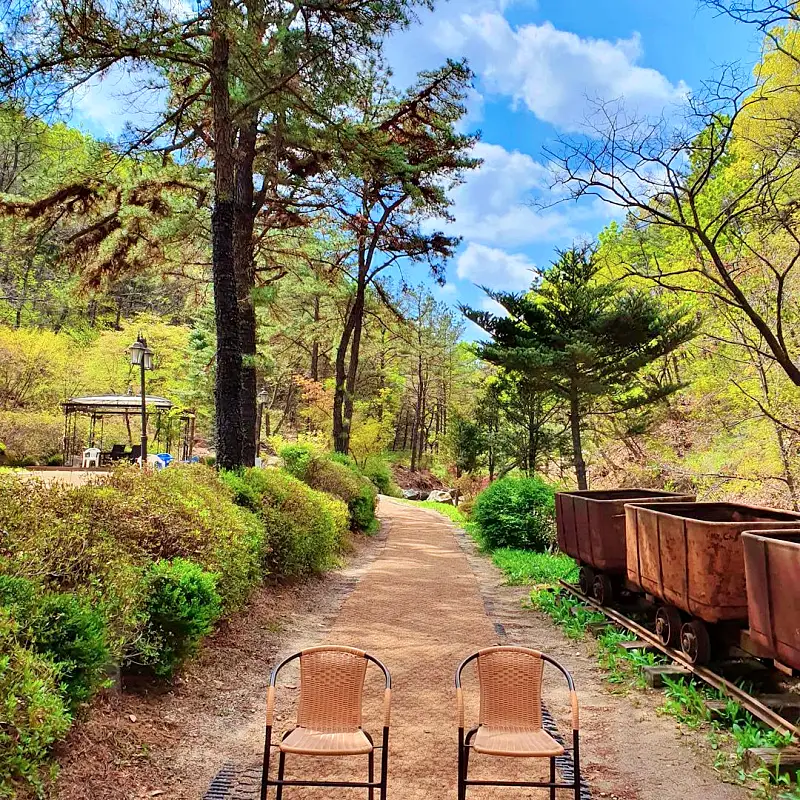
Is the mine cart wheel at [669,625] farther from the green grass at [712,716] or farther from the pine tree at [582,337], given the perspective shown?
the pine tree at [582,337]

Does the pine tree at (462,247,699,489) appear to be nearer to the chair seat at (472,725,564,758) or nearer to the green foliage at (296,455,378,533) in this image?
the green foliage at (296,455,378,533)

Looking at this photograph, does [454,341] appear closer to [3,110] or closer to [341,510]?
[341,510]

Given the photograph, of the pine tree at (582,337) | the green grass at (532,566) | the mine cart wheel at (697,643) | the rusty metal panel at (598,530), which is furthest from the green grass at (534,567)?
the mine cart wheel at (697,643)

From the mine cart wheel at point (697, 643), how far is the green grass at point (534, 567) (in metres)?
4.10

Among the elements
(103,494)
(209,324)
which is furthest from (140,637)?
(209,324)

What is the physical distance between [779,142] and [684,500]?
4.49 m

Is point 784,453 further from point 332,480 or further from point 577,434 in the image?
point 332,480

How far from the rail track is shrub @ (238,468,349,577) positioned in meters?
4.25

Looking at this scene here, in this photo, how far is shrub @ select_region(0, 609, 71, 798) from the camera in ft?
8.08

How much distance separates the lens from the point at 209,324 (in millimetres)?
24125

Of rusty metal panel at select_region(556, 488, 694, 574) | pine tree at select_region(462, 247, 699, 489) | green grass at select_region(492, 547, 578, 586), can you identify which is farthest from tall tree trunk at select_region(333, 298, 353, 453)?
rusty metal panel at select_region(556, 488, 694, 574)

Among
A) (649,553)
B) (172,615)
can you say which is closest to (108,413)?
(172,615)

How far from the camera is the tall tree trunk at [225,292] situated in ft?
28.6

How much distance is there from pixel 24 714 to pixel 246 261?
9.91m
